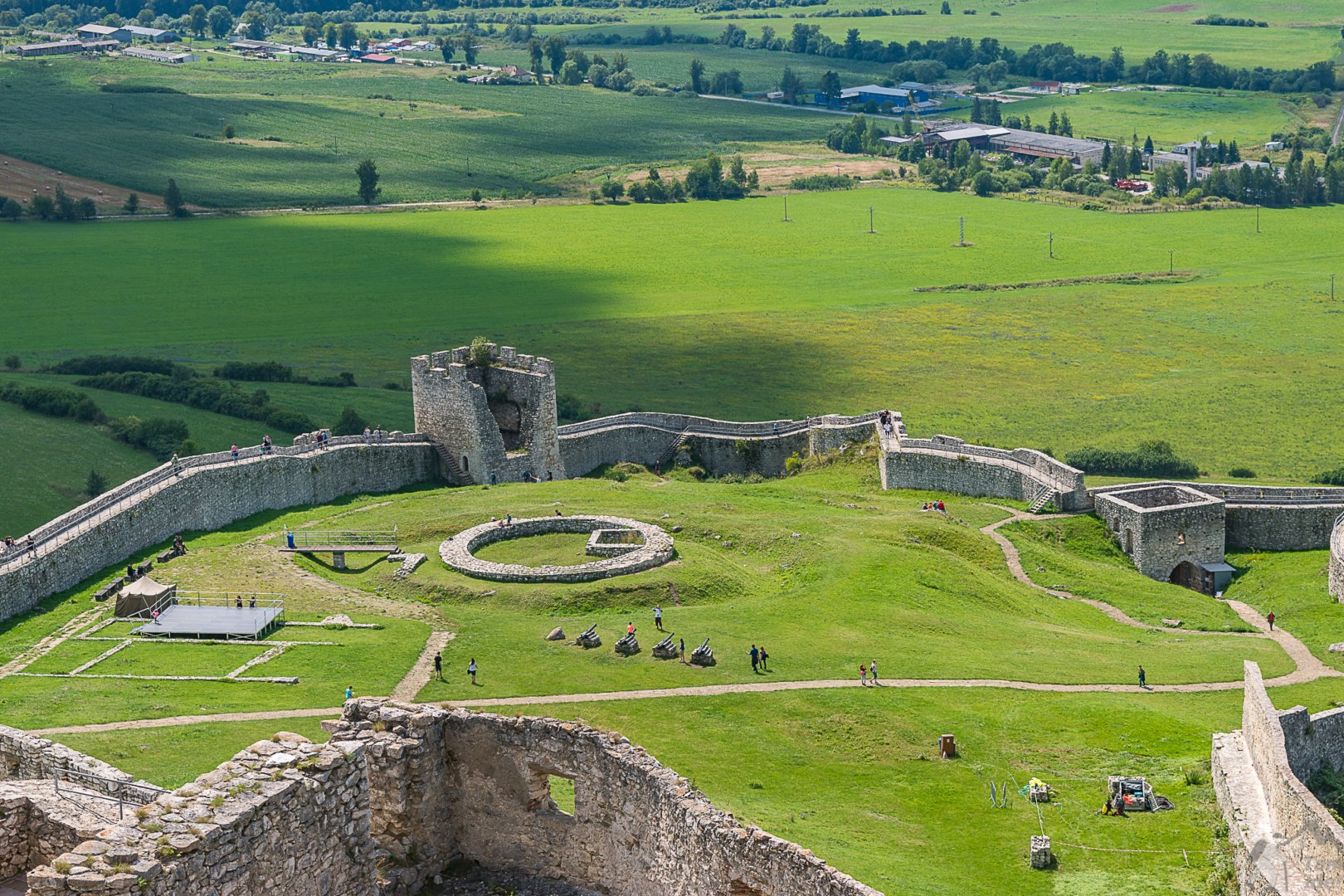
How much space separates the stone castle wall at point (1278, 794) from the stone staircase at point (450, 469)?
5372 cm

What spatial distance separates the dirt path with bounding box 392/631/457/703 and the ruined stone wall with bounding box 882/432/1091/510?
4217cm

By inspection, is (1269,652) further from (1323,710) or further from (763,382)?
(763,382)

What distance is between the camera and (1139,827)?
51.8 metres

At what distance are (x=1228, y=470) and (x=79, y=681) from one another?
262 feet

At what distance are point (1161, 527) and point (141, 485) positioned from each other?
50245 mm

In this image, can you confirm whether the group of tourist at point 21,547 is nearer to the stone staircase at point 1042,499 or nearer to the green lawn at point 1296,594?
the stone staircase at point 1042,499

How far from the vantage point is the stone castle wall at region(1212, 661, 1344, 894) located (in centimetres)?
4406

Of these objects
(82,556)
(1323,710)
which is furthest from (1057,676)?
(82,556)

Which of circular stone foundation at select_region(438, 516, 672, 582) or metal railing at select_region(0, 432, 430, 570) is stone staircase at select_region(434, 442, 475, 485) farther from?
circular stone foundation at select_region(438, 516, 672, 582)

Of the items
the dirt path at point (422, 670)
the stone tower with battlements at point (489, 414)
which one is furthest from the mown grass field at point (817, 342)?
the dirt path at point (422, 670)

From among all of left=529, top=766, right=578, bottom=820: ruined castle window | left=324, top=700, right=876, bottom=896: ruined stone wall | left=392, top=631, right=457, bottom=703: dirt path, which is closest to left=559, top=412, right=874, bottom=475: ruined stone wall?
left=392, top=631, right=457, bottom=703: dirt path

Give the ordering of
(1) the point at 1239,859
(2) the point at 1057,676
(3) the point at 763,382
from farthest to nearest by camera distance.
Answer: (3) the point at 763,382, (2) the point at 1057,676, (1) the point at 1239,859

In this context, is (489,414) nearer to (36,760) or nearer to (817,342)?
(36,760)

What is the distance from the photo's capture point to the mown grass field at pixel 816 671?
2012 inches
